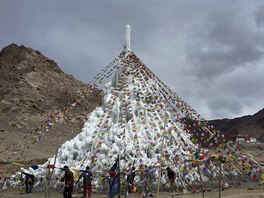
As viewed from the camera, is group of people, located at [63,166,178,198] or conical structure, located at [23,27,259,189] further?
conical structure, located at [23,27,259,189]

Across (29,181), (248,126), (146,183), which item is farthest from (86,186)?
(248,126)

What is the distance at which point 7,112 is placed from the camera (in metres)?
46.5

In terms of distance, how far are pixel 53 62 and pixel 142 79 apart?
48.6 metres

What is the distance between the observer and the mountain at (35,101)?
129 ft

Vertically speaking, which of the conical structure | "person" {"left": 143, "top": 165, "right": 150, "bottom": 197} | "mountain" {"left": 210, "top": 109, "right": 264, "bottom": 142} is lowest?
"person" {"left": 143, "top": 165, "right": 150, "bottom": 197}

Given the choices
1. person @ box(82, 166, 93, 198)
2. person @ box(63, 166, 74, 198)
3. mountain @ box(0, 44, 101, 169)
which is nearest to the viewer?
person @ box(63, 166, 74, 198)

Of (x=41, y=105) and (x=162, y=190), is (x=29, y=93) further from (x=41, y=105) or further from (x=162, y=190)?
(x=162, y=190)

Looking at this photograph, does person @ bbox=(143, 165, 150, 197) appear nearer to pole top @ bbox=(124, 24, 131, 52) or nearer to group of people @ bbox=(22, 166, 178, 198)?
group of people @ bbox=(22, 166, 178, 198)

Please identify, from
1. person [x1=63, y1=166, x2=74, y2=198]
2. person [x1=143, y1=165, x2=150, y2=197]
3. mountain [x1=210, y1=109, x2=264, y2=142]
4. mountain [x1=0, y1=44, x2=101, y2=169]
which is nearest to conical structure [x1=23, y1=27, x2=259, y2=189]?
person [x1=143, y1=165, x2=150, y2=197]

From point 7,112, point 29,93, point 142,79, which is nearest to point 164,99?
point 142,79

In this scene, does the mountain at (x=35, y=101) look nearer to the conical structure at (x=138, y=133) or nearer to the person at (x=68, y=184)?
the conical structure at (x=138, y=133)

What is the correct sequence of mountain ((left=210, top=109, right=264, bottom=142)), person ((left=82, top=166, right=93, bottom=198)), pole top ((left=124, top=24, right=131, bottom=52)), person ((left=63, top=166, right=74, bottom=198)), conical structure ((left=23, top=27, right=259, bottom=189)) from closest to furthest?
person ((left=63, top=166, right=74, bottom=198)), person ((left=82, top=166, right=93, bottom=198)), conical structure ((left=23, top=27, right=259, bottom=189)), pole top ((left=124, top=24, right=131, bottom=52)), mountain ((left=210, top=109, right=264, bottom=142))

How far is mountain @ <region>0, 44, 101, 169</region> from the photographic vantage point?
39.4 m

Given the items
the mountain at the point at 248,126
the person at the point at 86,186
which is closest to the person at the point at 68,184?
the person at the point at 86,186
